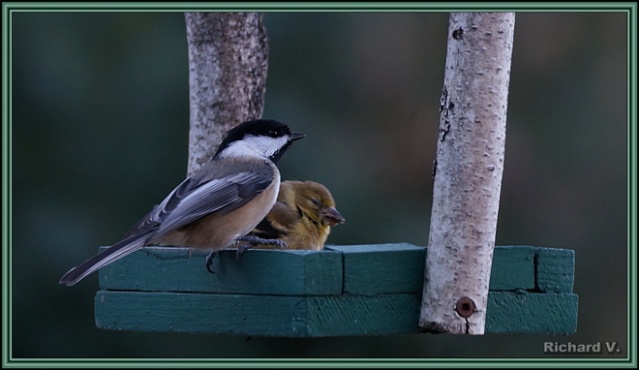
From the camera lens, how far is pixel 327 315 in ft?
14.0

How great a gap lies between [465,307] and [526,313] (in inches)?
11.9

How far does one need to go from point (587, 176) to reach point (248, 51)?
3.59 meters

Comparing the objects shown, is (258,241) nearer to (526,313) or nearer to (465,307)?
(465,307)

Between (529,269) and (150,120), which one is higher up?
(150,120)

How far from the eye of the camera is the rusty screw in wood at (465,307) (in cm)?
438

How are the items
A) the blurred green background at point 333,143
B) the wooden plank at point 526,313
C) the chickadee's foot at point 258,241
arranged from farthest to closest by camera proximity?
the blurred green background at point 333,143
the chickadee's foot at point 258,241
the wooden plank at point 526,313

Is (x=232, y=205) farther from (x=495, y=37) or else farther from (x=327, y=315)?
(x=495, y=37)

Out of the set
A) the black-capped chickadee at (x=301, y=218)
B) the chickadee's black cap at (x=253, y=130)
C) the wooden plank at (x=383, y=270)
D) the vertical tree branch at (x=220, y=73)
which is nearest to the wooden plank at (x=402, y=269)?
the wooden plank at (x=383, y=270)

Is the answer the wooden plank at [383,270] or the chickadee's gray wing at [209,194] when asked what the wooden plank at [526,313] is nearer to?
the wooden plank at [383,270]

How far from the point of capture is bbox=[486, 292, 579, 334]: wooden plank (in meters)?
4.54

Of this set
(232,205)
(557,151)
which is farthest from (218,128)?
(557,151)

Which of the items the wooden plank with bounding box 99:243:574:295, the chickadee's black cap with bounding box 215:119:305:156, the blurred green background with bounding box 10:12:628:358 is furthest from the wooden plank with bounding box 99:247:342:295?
the blurred green background with bounding box 10:12:628:358

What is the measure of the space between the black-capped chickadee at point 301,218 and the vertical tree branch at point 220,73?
49cm

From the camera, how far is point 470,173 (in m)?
4.38
